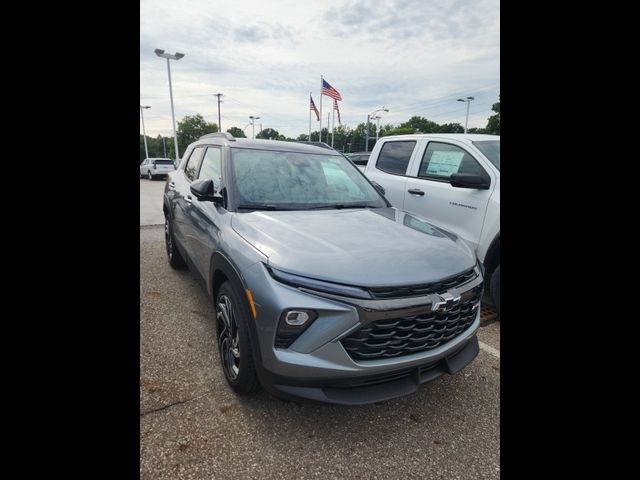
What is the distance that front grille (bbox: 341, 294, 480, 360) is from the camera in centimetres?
183

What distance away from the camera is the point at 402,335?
1917 mm

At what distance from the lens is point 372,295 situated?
1.84 m

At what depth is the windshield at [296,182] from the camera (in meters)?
2.85

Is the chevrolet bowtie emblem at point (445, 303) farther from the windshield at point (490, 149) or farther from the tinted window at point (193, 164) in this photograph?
the tinted window at point (193, 164)

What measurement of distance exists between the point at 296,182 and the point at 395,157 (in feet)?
8.97

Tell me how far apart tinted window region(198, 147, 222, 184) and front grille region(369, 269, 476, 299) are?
1.83 meters

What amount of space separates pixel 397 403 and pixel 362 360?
774 millimetres

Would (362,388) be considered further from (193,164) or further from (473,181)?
(193,164)

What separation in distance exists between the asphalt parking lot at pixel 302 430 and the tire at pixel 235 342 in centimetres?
18

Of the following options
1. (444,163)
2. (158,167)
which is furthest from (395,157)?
(158,167)
